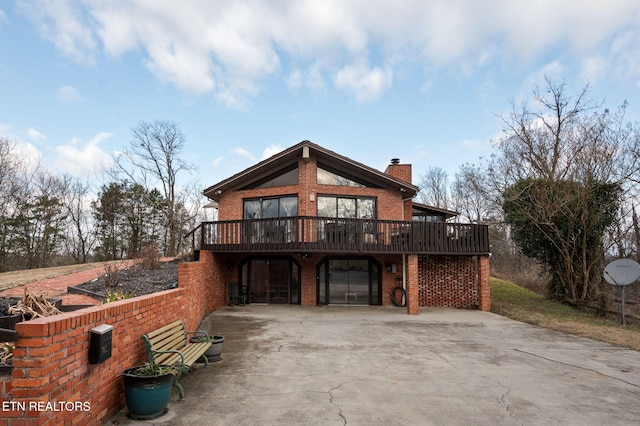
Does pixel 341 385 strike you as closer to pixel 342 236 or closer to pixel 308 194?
pixel 342 236

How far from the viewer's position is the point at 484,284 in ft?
47.1

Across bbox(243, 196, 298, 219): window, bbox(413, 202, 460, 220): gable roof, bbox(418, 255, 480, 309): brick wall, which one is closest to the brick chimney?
bbox(413, 202, 460, 220): gable roof

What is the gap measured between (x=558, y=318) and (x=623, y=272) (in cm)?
262

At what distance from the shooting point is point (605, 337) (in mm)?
9648

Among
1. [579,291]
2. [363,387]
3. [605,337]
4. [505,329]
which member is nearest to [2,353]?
[363,387]

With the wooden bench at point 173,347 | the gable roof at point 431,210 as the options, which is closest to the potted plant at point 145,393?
the wooden bench at point 173,347

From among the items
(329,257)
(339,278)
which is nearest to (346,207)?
(329,257)

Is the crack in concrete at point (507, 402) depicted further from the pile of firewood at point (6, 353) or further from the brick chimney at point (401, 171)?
the brick chimney at point (401, 171)

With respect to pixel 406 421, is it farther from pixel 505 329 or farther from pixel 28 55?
pixel 28 55

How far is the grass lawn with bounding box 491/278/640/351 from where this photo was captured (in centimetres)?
987

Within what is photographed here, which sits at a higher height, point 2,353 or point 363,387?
point 2,353

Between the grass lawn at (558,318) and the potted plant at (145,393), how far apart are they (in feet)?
33.9

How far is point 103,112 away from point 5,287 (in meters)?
9.44

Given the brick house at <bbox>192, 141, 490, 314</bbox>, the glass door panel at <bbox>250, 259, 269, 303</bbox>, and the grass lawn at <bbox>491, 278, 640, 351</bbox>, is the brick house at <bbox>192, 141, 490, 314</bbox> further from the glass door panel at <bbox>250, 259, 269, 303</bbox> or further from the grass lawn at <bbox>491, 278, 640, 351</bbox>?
the grass lawn at <bbox>491, 278, 640, 351</bbox>
